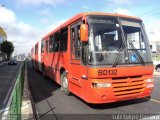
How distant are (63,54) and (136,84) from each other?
150 inches

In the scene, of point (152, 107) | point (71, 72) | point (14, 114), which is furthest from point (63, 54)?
point (14, 114)

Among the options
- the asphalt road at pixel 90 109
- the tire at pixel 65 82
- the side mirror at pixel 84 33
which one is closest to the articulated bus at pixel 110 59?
the side mirror at pixel 84 33

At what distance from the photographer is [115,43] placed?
7.95m

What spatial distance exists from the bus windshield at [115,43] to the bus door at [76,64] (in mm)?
762

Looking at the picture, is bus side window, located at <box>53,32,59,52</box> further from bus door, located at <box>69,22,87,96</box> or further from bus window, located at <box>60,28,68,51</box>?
bus door, located at <box>69,22,87,96</box>

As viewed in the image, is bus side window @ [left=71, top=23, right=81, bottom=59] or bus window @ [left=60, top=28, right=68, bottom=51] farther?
bus window @ [left=60, top=28, right=68, bottom=51]

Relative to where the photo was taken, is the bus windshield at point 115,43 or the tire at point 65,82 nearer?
the bus windshield at point 115,43

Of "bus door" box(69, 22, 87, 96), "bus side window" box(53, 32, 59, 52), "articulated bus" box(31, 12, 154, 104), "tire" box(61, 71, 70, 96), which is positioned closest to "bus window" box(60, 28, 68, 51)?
"bus door" box(69, 22, 87, 96)

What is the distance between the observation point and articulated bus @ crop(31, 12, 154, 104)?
7.48 m

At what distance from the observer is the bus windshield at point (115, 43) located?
7.62 m

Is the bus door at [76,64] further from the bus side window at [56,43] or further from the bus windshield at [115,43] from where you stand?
the bus side window at [56,43]

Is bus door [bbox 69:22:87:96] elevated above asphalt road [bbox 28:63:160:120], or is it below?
above

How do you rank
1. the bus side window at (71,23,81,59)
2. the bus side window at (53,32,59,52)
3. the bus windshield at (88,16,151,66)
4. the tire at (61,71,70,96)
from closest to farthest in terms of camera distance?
the bus windshield at (88,16,151,66) < the bus side window at (71,23,81,59) < the tire at (61,71,70,96) < the bus side window at (53,32,59,52)

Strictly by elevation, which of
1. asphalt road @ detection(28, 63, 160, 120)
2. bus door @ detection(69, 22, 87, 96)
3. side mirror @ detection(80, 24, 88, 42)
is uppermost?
side mirror @ detection(80, 24, 88, 42)
